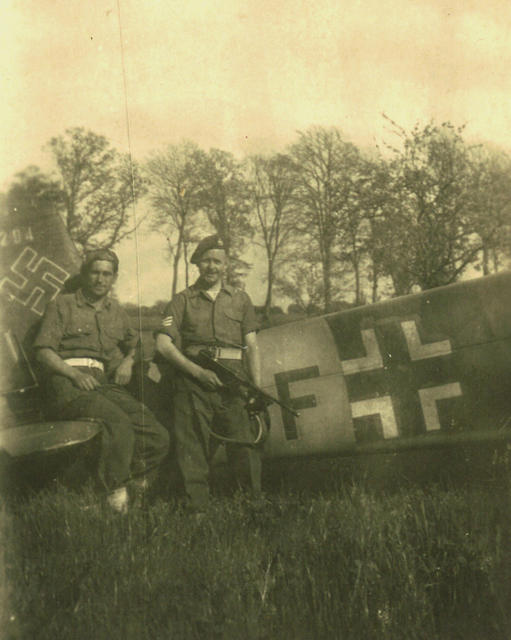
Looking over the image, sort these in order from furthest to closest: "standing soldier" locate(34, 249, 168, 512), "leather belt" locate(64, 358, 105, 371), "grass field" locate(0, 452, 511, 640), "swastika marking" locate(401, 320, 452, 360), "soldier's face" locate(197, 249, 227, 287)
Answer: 1. "swastika marking" locate(401, 320, 452, 360)
2. "soldier's face" locate(197, 249, 227, 287)
3. "leather belt" locate(64, 358, 105, 371)
4. "standing soldier" locate(34, 249, 168, 512)
5. "grass field" locate(0, 452, 511, 640)

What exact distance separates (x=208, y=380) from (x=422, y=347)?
1240 mm

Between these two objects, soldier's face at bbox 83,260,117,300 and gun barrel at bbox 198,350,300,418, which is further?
gun barrel at bbox 198,350,300,418

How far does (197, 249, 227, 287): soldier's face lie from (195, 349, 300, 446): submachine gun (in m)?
0.40

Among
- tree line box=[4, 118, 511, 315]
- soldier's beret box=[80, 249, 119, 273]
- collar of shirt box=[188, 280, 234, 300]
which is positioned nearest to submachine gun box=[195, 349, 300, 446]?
collar of shirt box=[188, 280, 234, 300]

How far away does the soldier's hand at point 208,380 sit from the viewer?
3340mm

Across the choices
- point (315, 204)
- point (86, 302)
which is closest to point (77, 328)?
point (86, 302)

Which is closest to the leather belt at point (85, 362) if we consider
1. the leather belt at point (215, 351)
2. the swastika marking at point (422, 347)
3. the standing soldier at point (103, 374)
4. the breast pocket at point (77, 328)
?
the standing soldier at point (103, 374)

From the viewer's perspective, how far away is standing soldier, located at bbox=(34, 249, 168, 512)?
3141mm

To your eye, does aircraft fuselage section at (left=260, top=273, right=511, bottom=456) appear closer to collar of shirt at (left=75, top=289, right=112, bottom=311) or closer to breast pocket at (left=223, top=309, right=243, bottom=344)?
breast pocket at (left=223, top=309, right=243, bottom=344)

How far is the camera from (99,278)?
3252mm

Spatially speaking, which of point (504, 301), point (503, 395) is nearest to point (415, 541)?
point (503, 395)

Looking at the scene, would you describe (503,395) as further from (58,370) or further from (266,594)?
(58,370)

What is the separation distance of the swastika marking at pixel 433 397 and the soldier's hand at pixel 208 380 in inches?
45.4

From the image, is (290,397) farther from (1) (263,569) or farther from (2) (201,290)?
(1) (263,569)
